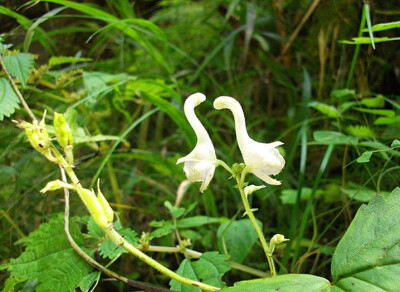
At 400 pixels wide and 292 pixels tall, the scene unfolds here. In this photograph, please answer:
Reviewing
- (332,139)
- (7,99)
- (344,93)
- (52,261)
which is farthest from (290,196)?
(7,99)

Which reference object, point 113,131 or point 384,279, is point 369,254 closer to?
point 384,279

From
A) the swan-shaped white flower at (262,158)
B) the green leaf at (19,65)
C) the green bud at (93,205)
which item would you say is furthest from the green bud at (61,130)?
the green leaf at (19,65)

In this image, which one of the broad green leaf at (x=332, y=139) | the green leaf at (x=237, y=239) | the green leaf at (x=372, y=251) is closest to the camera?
the green leaf at (x=372, y=251)

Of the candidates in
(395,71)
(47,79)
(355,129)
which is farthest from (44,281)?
(395,71)

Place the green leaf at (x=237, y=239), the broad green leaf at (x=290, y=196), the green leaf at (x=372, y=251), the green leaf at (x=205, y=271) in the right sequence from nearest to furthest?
1. the green leaf at (x=372, y=251)
2. the green leaf at (x=205, y=271)
3. the green leaf at (x=237, y=239)
4. the broad green leaf at (x=290, y=196)

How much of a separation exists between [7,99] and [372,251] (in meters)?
0.91

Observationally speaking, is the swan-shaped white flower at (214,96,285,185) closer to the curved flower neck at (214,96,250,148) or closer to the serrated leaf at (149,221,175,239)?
the curved flower neck at (214,96,250,148)

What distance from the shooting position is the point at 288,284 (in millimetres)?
653

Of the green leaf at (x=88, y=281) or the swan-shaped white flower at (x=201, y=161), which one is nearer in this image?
the swan-shaped white flower at (x=201, y=161)

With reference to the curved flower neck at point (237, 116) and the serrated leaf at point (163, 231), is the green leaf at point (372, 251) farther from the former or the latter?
the serrated leaf at point (163, 231)

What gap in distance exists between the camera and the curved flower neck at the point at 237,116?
28.7 inches

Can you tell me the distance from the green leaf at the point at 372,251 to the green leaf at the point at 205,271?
244 mm

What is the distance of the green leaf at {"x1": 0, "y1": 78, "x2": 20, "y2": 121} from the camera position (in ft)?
3.13

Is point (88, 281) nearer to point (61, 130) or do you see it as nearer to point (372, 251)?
point (61, 130)
